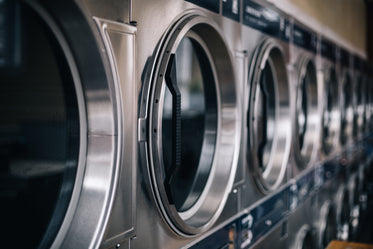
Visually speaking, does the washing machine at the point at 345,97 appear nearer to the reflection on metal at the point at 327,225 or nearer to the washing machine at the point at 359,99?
the washing machine at the point at 359,99

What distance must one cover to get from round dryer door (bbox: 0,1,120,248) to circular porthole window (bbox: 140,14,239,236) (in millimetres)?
232

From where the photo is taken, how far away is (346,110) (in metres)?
5.12

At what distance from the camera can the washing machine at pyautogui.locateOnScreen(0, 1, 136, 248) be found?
4.07 ft

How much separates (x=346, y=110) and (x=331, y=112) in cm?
84

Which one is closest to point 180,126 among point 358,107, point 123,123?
point 123,123

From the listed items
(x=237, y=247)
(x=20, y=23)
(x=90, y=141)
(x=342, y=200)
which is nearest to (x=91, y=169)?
(x=90, y=141)

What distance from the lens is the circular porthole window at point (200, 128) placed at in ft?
4.74

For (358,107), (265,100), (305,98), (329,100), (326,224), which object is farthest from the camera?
(358,107)

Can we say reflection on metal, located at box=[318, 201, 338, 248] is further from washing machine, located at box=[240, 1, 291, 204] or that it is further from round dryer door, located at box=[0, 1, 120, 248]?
round dryer door, located at box=[0, 1, 120, 248]

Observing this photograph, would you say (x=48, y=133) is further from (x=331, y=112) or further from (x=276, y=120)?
(x=331, y=112)

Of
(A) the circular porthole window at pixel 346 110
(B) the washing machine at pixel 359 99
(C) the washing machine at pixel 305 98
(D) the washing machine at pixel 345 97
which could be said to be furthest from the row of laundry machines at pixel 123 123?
(B) the washing machine at pixel 359 99

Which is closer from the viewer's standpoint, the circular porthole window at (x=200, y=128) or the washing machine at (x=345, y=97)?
Answer: the circular porthole window at (x=200, y=128)

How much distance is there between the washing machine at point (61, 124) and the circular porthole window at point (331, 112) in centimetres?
309

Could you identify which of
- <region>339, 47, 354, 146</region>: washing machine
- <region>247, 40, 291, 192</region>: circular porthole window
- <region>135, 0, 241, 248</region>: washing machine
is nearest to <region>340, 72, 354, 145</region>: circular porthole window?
<region>339, 47, 354, 146</region>: washing machine
